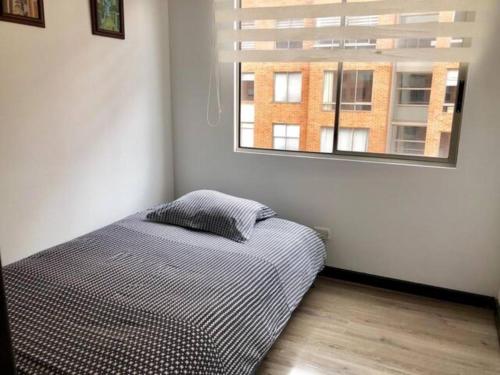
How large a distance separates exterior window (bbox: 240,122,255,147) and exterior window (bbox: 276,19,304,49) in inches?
24.6

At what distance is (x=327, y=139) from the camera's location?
2.94 m

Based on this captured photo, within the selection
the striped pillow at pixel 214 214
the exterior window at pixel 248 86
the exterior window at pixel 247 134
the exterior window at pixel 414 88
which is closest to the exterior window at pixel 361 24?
the exterior window at pixel 414 88

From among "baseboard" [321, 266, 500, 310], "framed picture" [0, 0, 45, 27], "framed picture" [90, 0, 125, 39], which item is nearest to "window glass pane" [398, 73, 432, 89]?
"baseboard" [321, 266, 500, 310]

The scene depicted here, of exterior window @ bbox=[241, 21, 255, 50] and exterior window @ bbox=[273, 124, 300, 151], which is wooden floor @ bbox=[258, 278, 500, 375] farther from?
exterior window @ bbox=[241, 21, 255, 50]

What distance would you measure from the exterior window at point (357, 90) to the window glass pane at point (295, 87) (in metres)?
0.33

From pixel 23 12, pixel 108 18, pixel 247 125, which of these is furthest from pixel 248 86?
pixel 23 12

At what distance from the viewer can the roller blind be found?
2387mm

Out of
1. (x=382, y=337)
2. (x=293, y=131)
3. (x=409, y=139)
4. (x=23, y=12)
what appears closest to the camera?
(x=23, y=12)

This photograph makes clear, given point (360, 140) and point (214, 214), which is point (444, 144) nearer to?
point (360, 140)

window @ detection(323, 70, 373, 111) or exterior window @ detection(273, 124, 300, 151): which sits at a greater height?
window @ detection(323, 70, 373, 111)

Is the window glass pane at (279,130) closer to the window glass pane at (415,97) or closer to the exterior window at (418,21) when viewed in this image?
the window glass pane at (415,97)

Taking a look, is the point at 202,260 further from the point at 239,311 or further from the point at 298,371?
the point at 298,371

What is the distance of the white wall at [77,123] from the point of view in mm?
2152

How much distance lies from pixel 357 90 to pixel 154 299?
76.3 inches
